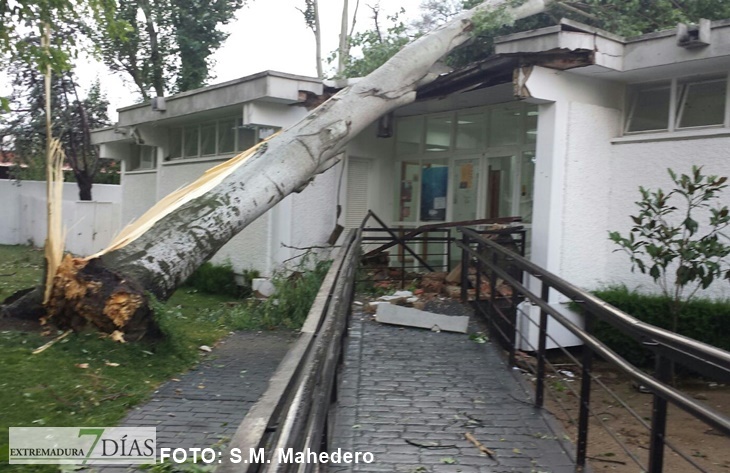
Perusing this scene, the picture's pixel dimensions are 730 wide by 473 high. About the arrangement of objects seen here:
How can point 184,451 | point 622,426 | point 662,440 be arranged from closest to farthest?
1. point 662,440
2. point 184,451
3. point 622,426

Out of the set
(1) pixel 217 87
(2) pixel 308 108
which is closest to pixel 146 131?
(1) pixel 217 87

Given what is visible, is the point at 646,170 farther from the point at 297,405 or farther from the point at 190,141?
the point at 190,141

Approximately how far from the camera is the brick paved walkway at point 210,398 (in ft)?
16.7

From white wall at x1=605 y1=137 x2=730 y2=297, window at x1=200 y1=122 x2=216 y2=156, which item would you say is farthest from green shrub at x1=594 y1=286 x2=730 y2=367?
window at x1=200 y1=122 x2=216 y2=156

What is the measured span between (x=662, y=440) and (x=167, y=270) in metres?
4.86

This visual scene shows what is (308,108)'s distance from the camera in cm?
1098

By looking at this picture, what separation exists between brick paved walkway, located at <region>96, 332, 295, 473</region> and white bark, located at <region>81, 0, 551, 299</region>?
97 cm

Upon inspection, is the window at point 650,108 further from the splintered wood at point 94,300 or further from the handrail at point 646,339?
the splintered wood at point 94,300

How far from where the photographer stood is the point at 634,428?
628cm

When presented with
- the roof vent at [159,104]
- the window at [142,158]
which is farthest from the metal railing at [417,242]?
the window at [142,158]

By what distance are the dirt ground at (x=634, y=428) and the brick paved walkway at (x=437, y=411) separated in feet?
1.12

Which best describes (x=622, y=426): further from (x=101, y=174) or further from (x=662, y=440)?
(x=101, y=174)

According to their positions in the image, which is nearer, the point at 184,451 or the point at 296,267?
the point at 184,451

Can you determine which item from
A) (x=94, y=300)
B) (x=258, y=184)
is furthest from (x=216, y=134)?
(x=94, y=300)
